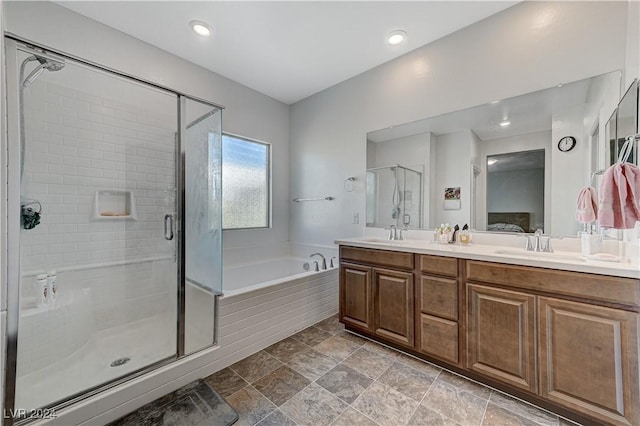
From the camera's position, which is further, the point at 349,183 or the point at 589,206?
the point at 349,183

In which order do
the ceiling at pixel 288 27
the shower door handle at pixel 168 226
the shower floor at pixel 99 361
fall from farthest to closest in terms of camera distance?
the shower door handle at pixel 168 226 → the ceiling at pixel 288 27 → the shower floor at pixel 99 361

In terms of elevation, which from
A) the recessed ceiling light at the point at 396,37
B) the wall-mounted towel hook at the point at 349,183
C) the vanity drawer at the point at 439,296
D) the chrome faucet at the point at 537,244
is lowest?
the vanity drawer at the point at 439,296

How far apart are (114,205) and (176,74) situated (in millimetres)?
1473

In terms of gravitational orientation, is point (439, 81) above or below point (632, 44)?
above

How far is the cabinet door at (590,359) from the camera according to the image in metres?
1.19

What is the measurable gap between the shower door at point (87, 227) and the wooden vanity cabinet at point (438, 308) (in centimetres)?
182

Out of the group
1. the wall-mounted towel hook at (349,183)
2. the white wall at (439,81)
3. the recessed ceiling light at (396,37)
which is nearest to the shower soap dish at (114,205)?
the white wall at (439,81)

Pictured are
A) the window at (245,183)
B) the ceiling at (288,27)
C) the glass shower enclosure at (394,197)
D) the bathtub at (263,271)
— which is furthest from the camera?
the window at (245,183)

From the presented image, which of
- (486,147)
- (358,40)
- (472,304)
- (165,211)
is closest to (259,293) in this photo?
(165,211)

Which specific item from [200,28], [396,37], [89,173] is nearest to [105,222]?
[89,173]

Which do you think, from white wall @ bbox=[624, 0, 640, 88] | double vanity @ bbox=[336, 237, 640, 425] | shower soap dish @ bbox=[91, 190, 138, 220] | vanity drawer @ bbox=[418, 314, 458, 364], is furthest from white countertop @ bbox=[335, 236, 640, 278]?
shower soap dish @ bbox=[91, 190, 138, 220]

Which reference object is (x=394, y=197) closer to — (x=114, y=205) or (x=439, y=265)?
(x=439, y=265)

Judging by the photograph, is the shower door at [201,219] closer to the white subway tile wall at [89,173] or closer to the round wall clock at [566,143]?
the white subway tile wall at [89,173]

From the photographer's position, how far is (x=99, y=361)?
177 centimetres
